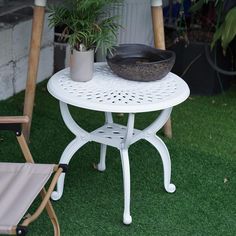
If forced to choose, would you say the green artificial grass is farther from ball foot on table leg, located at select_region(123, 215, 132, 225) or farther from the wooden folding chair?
the wooden folding chair

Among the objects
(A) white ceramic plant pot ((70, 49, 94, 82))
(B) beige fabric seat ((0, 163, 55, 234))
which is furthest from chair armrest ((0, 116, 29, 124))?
(A) white ceramic plant pot ((70, 49, 94, 82))

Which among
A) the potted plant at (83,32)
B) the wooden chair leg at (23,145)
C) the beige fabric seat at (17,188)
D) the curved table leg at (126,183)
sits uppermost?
the potted plant at (83,32)

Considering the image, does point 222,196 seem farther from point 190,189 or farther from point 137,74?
point 137,74

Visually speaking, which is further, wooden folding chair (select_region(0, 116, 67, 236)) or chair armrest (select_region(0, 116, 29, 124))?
chair armrest (select_region(0, 116, 29, 124))

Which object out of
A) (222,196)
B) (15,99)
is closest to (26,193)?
(222,196)

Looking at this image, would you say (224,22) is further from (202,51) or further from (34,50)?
(34,50)

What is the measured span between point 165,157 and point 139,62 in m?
0.55

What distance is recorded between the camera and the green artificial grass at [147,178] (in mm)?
2666

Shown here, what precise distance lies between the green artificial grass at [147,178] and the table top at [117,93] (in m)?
0.62

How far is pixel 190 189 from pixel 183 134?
750 mm

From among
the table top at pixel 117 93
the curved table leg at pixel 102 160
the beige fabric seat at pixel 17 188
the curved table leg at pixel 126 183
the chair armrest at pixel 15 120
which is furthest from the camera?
the curved table leg at pixel 102 160

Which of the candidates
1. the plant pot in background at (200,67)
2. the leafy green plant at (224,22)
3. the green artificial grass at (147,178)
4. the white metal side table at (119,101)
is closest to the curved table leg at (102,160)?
the green artificial grass at (147,178)

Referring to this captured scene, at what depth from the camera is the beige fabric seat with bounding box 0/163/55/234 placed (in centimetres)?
194

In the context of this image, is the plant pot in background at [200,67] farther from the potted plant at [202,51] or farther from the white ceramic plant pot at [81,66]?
the white ceramic plant pot at [81,66]
